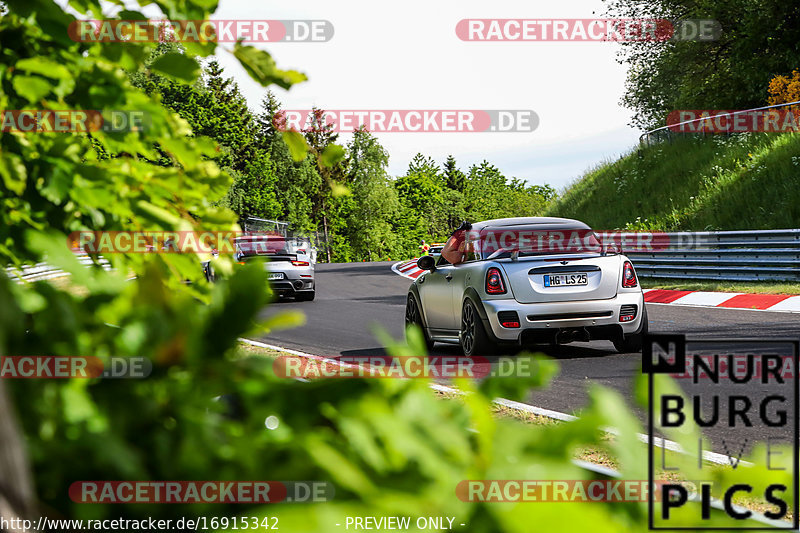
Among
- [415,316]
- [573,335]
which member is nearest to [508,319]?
[573,335]

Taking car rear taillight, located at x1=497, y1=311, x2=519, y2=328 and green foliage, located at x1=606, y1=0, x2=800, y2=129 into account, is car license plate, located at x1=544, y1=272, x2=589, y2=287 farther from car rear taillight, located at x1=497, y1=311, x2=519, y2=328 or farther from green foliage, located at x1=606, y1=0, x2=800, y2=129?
green foliage, located at x1=606, y1=0, x2=800, y2=129

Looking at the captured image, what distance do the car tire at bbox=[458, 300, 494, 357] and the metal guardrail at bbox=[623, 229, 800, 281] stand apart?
9.64 meters

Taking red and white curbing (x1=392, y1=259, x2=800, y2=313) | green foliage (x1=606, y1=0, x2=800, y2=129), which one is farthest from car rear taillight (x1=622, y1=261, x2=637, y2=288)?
green foliage (x1=606, y1=0, x2=800, y2=129)

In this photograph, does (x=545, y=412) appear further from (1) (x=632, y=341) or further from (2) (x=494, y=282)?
(1) (x=632, y=341)

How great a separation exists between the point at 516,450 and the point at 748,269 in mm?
18217

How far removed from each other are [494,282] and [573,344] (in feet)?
6.97

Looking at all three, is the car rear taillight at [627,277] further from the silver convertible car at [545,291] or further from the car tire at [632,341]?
the car tire at [632,341]

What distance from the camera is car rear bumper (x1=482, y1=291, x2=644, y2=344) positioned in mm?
8648

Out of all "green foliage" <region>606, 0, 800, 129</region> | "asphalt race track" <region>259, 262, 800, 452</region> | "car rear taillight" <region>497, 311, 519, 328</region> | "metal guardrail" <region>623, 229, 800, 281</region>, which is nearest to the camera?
"asphalt race track" <region>259, 262, 800, 452</region>

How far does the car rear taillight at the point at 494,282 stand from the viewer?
28.6ft

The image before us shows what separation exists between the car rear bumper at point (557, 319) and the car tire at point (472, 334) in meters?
0.17

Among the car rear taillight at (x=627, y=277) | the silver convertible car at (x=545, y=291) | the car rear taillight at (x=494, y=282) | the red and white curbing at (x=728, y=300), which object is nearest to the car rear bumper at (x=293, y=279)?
the red and white curbing at (x=728, y=300)

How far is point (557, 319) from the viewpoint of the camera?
8.67 m

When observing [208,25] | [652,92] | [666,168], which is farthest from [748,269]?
[652,92]
